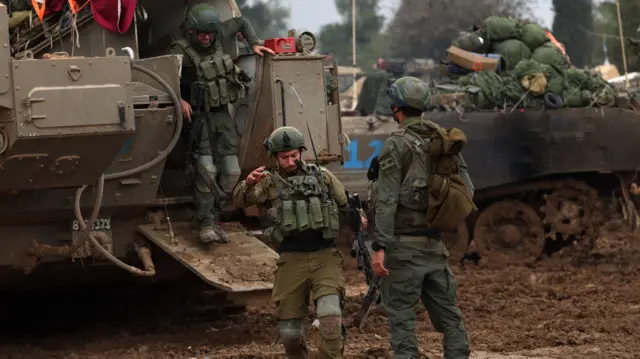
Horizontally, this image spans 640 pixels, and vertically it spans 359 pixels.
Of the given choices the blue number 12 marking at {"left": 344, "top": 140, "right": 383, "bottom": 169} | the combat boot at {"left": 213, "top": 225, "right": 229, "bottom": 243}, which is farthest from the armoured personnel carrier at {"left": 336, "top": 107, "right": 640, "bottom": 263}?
the combat boot at {"left": 213, "top": 225, "right": 229, "bottom": 243}

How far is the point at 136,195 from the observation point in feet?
31.7

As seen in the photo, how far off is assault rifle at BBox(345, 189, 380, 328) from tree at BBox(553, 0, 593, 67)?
71.7ft

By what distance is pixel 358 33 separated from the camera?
42.4 m

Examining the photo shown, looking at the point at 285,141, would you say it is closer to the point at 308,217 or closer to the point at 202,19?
the point at 308,217

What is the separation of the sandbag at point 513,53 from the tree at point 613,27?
33.6ft

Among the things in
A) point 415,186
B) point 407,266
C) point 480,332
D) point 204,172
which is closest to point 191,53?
point 204,172

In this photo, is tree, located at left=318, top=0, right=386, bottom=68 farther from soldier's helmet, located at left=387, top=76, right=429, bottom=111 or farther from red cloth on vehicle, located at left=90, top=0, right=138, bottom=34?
soldier's helmet, located at left=387, top=76, right=429, bottom=111

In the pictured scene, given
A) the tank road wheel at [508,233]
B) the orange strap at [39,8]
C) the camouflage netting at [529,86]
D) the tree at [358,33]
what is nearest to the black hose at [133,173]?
the orange strap at [39,8]

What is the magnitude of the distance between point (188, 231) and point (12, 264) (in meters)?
1.24

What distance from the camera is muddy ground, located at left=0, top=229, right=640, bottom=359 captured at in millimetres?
9016

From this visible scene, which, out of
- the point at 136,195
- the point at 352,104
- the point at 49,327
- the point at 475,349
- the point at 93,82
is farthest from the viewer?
the point at 352,104

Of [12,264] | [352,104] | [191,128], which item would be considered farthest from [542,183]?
[12,264]

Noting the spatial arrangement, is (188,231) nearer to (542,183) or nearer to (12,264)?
(12,264)

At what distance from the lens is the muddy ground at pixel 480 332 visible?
9016 millimetres
